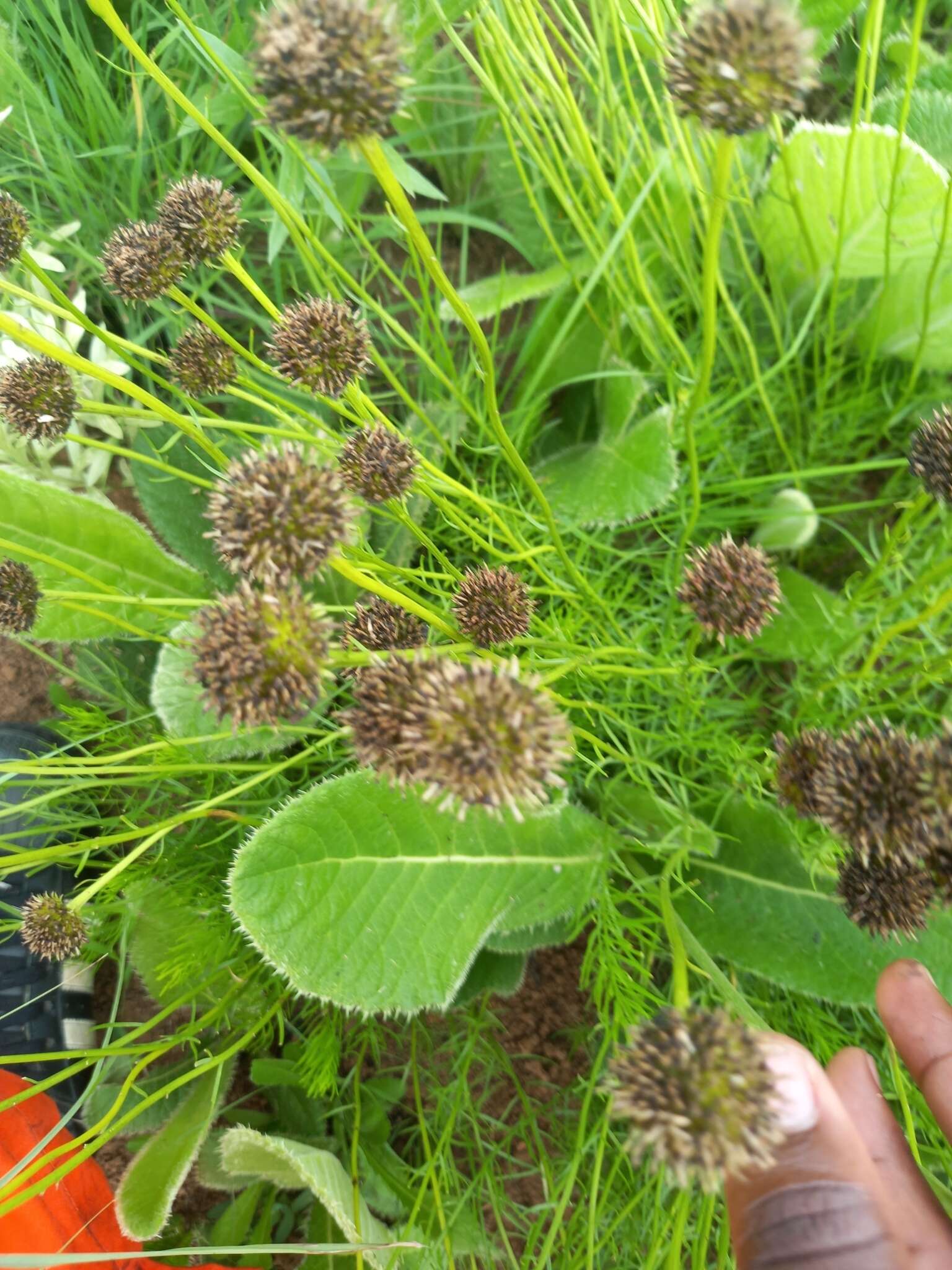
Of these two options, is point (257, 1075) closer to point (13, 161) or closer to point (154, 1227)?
point (154, 1227)

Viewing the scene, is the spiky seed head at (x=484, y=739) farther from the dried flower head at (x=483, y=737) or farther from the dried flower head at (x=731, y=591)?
the dried flower head at (x=731, y=591)

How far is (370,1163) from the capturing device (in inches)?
45.4

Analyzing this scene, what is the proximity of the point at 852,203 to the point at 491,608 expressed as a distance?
0.76 m

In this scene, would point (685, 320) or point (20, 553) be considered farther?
point (685, 320)

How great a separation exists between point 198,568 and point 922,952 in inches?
41.9

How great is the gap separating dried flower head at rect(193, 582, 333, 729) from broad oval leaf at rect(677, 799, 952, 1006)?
0.59 metres

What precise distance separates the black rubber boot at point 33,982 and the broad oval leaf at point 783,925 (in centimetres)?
90

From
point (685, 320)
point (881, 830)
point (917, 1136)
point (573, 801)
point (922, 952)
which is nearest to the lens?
point (881, 830)

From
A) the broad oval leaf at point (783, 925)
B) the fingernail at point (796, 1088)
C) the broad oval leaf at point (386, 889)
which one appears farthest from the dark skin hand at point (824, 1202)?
the broad oval leaf at point (386, 889)

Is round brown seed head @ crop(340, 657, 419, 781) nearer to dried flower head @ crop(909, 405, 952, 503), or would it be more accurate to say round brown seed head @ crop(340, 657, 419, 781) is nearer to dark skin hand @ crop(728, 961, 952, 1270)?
dark skin hand @ crop(728, 961, 952, 1270)

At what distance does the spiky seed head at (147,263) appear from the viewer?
781 mm

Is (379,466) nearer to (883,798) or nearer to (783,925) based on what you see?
(883,798)

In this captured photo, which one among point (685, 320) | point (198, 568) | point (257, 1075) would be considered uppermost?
point (685, 320)

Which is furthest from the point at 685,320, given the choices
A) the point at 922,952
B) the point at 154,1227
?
the point at 154,1227
